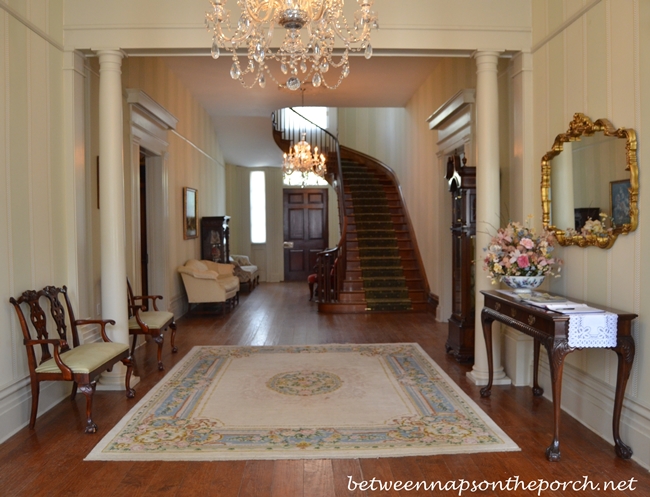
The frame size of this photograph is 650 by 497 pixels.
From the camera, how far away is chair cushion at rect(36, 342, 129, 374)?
3.84 m

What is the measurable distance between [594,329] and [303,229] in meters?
12.4

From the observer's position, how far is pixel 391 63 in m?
7.77

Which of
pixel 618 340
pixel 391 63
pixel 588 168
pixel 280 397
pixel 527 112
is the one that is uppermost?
pixel 391 63

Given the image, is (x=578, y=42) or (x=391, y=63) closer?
(x=578, y=42)

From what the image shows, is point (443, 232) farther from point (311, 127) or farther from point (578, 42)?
point (311, 127)

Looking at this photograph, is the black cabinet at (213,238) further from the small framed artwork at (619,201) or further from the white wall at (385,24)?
the small framed artwork at (619,201)

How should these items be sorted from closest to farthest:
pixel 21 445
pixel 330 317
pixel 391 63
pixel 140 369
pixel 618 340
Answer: pixel 618 340 < pixel 21 445 < pixel 140 369 < pixel 391 63 < pixel 330 317

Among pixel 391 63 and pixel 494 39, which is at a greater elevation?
pixel 391 63

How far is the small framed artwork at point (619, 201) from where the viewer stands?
341 centimetres

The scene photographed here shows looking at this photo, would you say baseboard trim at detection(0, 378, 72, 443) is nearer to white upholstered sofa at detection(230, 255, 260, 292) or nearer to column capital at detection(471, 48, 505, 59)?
column capital at detection(471, 48, 505, 59)

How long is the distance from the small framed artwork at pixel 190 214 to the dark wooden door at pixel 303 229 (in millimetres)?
5548

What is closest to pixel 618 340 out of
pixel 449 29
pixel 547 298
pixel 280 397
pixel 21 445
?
pixel 547 298

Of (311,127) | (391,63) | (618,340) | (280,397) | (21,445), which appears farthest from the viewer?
(311,127)

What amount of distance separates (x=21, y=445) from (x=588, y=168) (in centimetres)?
443
